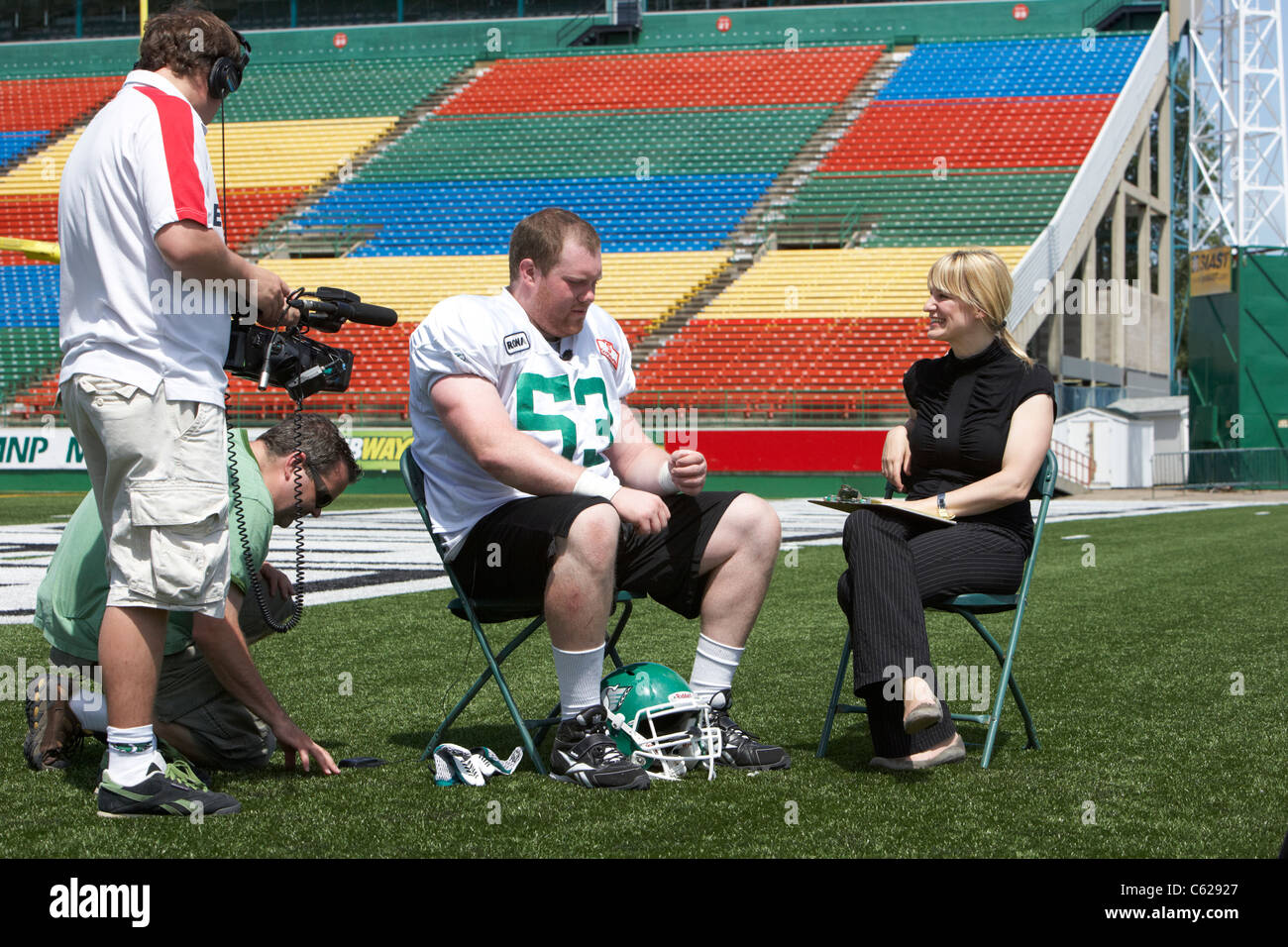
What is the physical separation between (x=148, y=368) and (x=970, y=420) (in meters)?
2.24

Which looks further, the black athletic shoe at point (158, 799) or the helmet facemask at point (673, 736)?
the helmet facemask at point (673, 736)

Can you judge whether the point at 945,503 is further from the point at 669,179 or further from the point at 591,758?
the point at 669,179

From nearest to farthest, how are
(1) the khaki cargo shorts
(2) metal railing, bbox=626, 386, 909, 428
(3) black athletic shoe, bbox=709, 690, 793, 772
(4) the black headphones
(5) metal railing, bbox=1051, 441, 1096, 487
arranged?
1. (1) the khaki cargo shorts
2. (4) the black headphones
3. (3) black athletic shoe, bbox=709, 690, 793, 772
4. (2) metal railing, bbox=626, 386, 909, 428
5. (5) metal railing, bbox=1051, 441, 1096, 487

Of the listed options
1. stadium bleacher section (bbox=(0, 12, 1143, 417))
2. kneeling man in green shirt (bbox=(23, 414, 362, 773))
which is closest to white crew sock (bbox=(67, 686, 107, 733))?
kneeling man in green shirt (bbox=(23, 414, 362, 773))

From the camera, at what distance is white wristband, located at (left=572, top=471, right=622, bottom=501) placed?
3.70 metres

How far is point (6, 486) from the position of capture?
23578mm

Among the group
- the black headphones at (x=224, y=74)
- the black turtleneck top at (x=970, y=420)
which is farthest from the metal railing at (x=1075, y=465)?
the black headphones at (x=224, y=74)

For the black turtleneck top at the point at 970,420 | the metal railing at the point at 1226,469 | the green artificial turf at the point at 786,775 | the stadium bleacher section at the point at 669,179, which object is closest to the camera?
the green artificial turf at the point at 786,775

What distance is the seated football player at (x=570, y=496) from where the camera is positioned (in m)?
3.64

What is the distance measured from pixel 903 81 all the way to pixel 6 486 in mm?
19680

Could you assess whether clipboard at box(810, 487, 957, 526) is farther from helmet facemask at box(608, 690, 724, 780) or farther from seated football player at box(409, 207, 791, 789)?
helmet facemask at box(608, 690, 724, 780)

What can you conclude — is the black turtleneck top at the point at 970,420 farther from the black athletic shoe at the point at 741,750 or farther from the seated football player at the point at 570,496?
the black athletic shoe at the point at 741,750

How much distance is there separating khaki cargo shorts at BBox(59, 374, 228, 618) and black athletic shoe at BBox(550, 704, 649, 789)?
1.01 m
